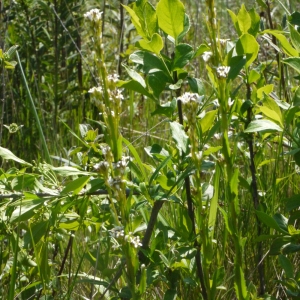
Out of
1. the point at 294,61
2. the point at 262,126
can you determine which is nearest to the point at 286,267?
the point at 262,126

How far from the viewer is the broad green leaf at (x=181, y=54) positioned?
135 cm

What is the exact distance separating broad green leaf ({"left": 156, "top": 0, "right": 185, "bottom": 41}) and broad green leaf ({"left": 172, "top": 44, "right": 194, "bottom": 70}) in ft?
0.10

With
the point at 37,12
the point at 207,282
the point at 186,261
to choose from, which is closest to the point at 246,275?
the point at 186,261

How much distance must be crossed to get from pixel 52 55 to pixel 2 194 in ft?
8.09

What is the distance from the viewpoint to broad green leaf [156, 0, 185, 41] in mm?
1296

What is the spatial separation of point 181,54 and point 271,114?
0.24 m

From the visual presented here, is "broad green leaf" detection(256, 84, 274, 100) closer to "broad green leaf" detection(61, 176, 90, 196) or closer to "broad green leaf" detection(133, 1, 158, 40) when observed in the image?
"broad green leaf" detection(133, 1, 158, 40)

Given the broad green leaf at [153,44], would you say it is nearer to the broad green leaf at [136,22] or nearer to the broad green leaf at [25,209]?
the broad green leaf at [136,22]

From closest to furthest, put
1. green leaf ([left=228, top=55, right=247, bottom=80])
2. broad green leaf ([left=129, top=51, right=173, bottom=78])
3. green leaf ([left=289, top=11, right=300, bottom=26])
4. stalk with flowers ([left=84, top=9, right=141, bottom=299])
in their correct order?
stalk with flowers ([left=84, top=9, right=141, bottom=299])
green leaf ([left=228, top=55, right=247, bottom=80])
broad green leaf ([left=129, top=51, right=173, bottom=78])
green leaf ([left=289, top=11, right=300, bottom=26])

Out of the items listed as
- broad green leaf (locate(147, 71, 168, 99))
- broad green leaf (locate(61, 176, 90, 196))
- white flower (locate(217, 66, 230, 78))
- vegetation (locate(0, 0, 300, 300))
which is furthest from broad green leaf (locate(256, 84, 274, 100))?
broad green leaf (locate(61, 176, 90, 196))

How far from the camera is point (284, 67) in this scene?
2221 mm

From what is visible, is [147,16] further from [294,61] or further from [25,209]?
[25,209]

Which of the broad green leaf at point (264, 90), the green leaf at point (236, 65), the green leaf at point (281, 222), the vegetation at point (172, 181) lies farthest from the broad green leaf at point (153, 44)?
the green leaf at point (281, 222)

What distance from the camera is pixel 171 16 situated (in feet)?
4.35
